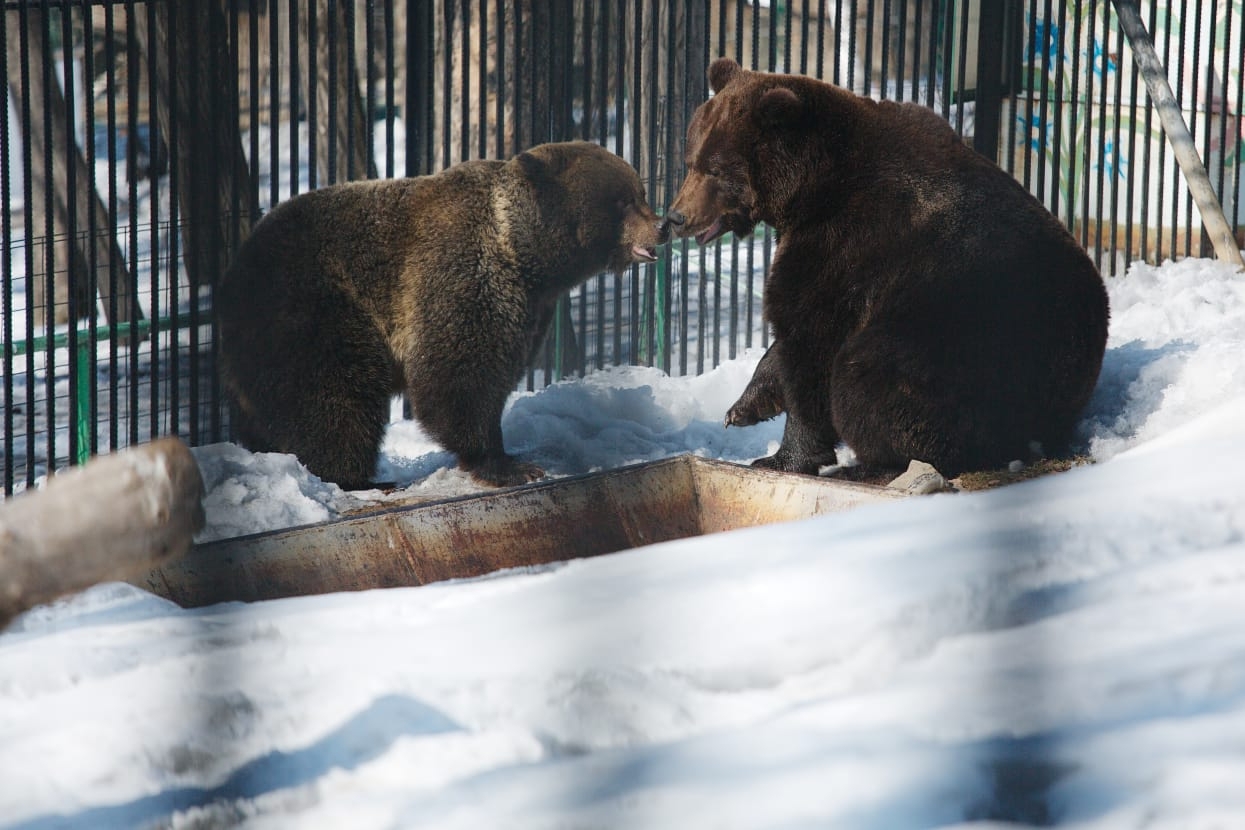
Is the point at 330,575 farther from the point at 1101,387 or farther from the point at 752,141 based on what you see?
the point at 1101,387

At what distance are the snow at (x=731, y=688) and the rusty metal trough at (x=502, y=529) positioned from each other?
1481mm

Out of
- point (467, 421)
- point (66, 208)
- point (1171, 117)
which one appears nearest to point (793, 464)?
point (467, 421)

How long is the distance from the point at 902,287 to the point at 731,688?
3.36 m

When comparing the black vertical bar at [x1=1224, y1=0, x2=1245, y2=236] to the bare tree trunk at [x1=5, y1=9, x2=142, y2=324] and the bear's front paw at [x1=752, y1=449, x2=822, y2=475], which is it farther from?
the bare tree trunk at [x1=5, y1=9, x2=142, y2=324]

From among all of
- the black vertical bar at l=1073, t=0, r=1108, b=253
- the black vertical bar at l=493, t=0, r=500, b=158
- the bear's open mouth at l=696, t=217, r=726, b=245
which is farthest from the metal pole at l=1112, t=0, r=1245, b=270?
the bear's open mouth at l=696, t=217, r=726, b=245

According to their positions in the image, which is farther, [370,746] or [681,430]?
[681,430]

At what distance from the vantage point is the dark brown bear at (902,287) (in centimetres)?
511

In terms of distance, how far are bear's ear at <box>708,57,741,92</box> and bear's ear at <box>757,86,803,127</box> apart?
599 mm

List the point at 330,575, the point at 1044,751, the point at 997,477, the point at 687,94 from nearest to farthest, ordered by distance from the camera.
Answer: the point at 1044,751
the point at 330,575
the point at 997,477
the point at 687,94

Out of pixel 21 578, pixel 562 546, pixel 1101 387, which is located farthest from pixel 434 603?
pixel 1101 387

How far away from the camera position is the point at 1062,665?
6.51 ft

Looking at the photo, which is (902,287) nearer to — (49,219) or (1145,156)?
(49,219)

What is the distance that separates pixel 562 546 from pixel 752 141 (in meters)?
1.88

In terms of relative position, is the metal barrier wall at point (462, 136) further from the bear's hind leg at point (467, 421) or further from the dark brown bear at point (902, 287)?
the dark brown bear at point (902, 287)
